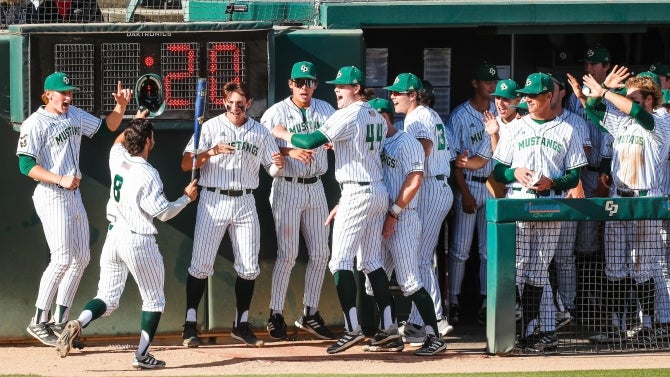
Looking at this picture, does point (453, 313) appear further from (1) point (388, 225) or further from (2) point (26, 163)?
(2) point (26, 163)

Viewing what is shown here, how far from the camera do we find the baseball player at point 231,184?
29.6 feet

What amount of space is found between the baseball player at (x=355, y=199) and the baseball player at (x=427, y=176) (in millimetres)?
452

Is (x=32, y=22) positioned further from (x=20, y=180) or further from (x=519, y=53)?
(x=519, y=53)

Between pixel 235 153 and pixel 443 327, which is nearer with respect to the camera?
pixel 235 153

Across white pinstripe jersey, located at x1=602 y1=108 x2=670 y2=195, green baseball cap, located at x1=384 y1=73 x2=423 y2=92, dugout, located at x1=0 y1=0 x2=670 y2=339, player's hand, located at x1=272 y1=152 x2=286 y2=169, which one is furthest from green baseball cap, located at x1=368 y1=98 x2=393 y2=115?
white pinstripe jersey, located at x1=602 y1=108 x2=670 y2=195

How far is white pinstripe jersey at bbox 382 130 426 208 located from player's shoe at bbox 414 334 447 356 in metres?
0.93

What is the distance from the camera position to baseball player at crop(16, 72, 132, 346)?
880cm

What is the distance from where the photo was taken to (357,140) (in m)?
8.72

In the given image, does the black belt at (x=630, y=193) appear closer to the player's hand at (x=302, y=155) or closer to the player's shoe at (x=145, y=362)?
the player's hand at (x=302, y=155)

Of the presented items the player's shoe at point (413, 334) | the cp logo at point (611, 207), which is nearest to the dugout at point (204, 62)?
the player's shoe at point (413, 334)

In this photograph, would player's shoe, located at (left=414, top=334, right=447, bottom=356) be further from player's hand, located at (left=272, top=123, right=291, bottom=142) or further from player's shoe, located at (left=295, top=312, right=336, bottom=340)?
player's hand, located at (left=272, top=123, right=291, bottom=142)

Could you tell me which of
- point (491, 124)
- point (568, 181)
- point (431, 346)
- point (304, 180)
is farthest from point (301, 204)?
point (568, 181)

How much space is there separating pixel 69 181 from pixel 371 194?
79.4 inches

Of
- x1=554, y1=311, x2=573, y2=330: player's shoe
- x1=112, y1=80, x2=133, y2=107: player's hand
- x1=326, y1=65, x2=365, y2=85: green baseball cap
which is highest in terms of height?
x1=326, y1=65, x2=365, y2=85: green baseball cap
